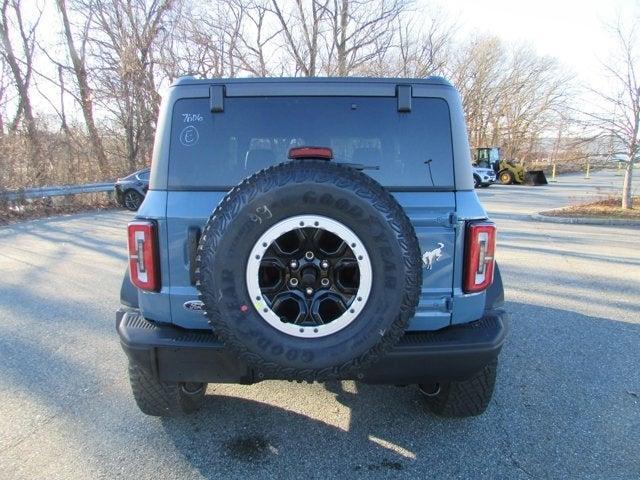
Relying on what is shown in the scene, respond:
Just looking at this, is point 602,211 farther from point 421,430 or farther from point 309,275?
point 309,275

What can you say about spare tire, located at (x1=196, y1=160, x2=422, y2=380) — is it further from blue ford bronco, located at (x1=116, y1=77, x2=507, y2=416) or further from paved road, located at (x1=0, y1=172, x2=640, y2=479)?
paved road, located at (x1=0, y1=172, x2=640, y2=479)

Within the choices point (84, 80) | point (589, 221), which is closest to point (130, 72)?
point (84, 80)

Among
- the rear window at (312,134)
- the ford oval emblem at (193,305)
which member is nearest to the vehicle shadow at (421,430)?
the ford oval emblem at (193,305)

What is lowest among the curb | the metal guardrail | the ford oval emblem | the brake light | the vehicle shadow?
the vehicle shadow

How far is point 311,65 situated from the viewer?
973 inches

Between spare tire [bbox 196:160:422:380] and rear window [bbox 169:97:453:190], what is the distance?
0.44 metres

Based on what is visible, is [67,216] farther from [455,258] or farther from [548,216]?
[548,216]

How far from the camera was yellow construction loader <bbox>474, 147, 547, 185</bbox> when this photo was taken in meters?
29.0

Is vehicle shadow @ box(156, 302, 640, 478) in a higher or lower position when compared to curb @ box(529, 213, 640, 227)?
lower

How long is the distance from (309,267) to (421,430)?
56.3 inches

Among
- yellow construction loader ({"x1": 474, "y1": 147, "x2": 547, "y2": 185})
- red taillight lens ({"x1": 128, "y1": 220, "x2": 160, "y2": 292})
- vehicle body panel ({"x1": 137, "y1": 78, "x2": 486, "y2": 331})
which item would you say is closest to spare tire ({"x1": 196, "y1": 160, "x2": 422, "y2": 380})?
vehicle body panel ({"x1": 137, "y1": 78, "x2": 486, "y2": 331})

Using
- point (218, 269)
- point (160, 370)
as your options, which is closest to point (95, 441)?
point (160, 370)

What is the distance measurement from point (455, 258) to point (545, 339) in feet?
7.82

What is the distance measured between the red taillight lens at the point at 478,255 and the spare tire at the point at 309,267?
0.46 m
